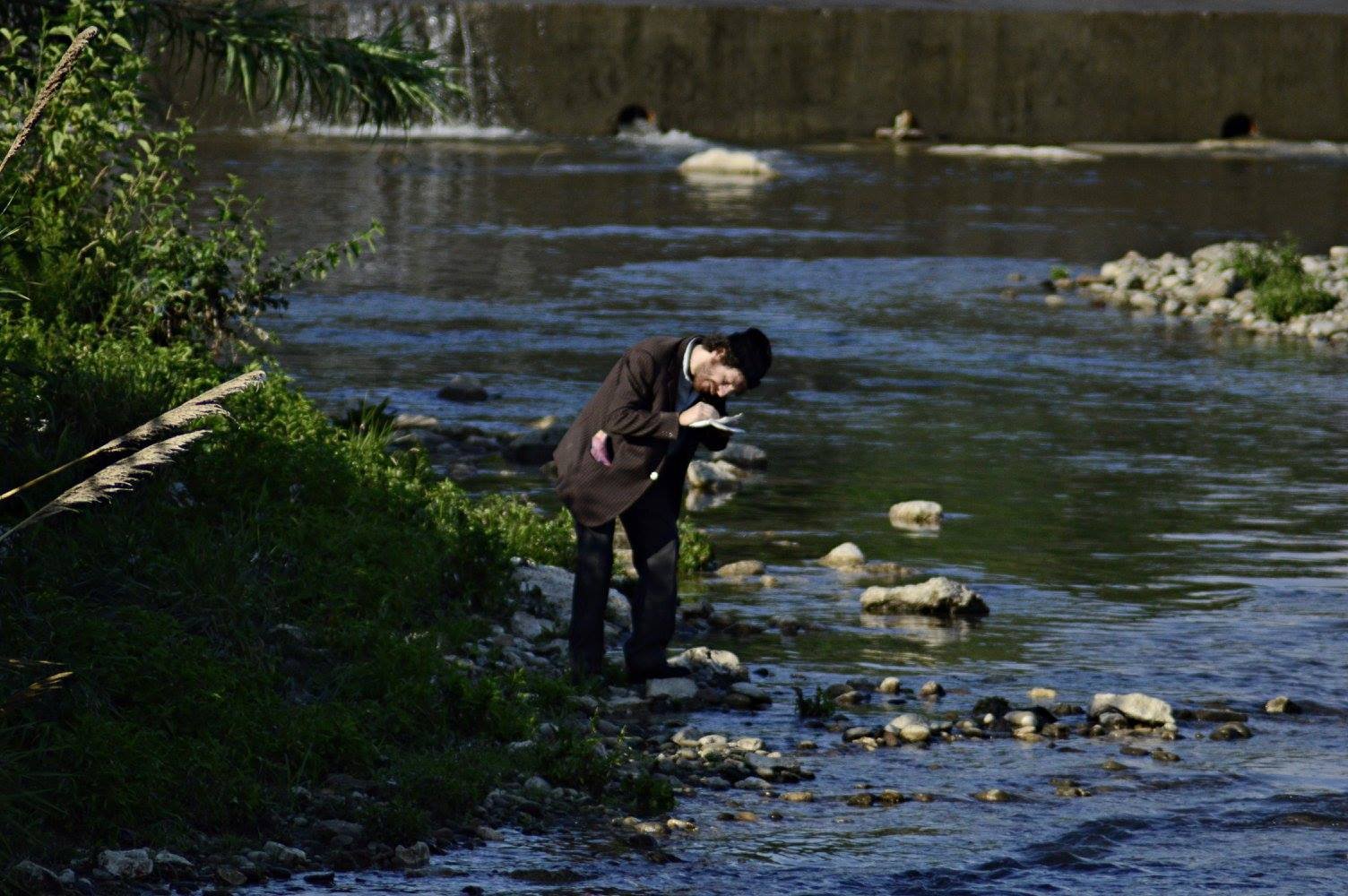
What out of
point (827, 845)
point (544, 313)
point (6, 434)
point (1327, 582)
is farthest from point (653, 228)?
point (827, 845)

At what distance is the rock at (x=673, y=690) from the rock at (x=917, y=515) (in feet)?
11.2

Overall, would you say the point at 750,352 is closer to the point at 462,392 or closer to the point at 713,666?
the point at 713,666

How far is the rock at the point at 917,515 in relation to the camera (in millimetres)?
11188

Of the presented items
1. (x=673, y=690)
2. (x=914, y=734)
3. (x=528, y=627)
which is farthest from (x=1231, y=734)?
(x=528, y=627)

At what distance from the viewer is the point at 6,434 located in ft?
26.0

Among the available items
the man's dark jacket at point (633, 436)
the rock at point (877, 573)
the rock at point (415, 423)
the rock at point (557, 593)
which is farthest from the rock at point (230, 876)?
the rock at point (415, 423)

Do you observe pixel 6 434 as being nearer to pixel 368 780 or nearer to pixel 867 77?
pixel 368 780

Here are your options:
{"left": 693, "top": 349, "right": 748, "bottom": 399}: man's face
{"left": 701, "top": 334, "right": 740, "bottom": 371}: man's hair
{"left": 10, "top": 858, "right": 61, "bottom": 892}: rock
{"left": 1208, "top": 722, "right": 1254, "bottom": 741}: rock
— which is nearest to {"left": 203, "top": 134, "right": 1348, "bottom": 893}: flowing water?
{"left": 1208, "top": 722, "right": 1254, "bottom": 741}: rock

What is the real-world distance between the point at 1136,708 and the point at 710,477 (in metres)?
4.81

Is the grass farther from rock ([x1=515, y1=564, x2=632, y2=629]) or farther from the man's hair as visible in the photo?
the man's hair

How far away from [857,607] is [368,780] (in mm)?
3335

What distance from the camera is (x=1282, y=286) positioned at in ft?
62.7

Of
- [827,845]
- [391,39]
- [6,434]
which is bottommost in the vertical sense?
[827,845]

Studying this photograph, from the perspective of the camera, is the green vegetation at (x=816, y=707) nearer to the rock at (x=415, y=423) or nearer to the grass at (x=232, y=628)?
the grass at (x=232, y=628)
